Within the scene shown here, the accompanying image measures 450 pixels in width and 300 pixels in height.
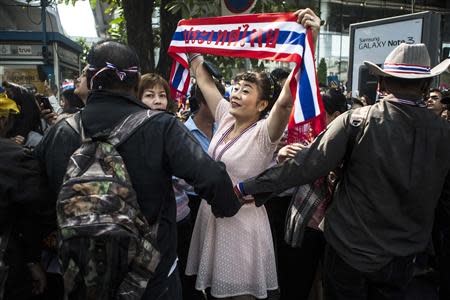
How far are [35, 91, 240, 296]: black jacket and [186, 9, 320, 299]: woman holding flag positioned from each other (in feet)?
1.94

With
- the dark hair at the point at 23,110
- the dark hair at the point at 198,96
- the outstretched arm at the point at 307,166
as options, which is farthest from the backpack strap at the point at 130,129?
the dark hair at the point at 23,110

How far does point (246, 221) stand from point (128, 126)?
1038 mm

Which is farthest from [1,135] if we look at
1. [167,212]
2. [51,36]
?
[51,36]

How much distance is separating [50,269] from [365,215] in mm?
1715

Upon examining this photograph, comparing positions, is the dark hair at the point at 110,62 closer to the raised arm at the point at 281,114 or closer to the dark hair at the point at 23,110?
the raised arm at the point at 281,114

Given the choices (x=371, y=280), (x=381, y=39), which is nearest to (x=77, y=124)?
(x=371, y=280)

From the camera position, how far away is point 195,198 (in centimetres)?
330

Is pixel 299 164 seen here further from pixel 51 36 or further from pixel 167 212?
pixel 51 36

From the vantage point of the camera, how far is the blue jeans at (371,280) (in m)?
2.28

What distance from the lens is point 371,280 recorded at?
2305 mm

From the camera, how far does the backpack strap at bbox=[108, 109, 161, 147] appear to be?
1.84m

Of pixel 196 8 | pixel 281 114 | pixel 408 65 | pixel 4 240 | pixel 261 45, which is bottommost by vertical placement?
pixel 4 240

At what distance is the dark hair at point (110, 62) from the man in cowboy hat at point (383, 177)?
878 mm

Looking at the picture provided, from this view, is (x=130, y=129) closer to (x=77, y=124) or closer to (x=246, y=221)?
(x=77, y=124)
